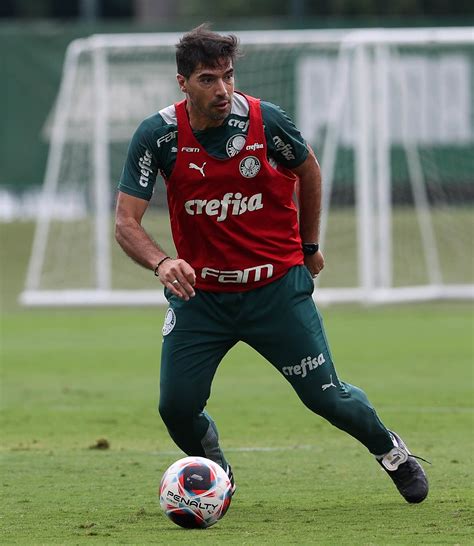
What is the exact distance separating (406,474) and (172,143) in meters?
2.01

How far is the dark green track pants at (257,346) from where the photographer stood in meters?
7.06

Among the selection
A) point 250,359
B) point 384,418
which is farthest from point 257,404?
point 250,359

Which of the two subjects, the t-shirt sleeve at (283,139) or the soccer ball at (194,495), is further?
the t-shirt sleeve at (283,139)

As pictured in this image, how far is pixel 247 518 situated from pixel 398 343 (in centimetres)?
889

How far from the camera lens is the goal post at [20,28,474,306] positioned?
66.4 feet

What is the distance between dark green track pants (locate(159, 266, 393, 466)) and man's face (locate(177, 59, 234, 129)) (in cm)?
89

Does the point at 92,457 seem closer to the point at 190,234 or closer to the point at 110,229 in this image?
the point at 190,234

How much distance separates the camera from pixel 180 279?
6559 millimetres

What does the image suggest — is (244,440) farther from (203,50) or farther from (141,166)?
(203,50)

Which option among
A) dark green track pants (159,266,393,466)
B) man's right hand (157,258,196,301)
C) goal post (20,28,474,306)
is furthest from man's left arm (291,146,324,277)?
goal post (20,28,474,306)

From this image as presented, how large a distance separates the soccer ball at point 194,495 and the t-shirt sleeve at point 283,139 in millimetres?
1539

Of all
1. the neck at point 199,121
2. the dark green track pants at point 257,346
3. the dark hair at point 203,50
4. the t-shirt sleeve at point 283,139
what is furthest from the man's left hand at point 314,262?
the dark hair at point 203,50

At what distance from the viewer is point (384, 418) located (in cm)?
1061

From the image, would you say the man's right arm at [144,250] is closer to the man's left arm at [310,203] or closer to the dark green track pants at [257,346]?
the dark green track pants at [257,346]
